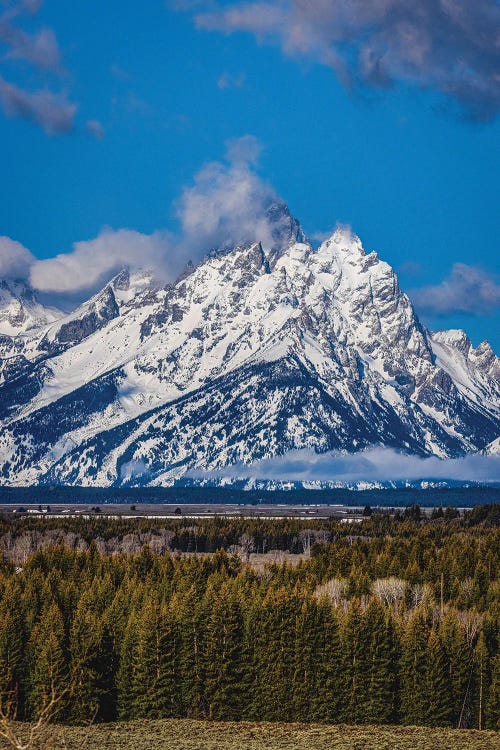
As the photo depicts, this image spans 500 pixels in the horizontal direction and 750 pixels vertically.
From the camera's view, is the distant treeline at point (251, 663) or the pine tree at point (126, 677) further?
the pine tree at point (126, 677)

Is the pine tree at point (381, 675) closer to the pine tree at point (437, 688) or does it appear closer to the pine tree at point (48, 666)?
the pine tree at point (437, 688)

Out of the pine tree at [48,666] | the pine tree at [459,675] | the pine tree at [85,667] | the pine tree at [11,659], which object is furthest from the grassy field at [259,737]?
the pine tree at [11,659]

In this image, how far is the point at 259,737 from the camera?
10419cm

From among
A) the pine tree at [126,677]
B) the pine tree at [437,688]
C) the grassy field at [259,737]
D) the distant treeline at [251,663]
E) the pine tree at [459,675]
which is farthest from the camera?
the pine tree at [459,675]

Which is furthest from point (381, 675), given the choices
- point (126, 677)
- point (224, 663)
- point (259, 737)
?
point (126, 677)

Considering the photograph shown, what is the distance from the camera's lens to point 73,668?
111688 millimetres

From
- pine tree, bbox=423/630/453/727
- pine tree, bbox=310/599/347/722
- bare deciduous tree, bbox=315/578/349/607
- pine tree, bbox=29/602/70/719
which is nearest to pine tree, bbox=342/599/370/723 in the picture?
pine tree, bbox=310/599/347/722

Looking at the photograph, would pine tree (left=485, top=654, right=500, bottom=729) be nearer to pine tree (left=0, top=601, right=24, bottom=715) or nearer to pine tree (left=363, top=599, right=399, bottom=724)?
pine tree (left=363, top=599, right=399, bottom=724)

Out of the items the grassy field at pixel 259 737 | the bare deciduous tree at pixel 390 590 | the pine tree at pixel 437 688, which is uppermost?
the bare deciduous tree at pixel 390 590

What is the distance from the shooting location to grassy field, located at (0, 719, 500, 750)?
322 feet

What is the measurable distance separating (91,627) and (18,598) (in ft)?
54.3

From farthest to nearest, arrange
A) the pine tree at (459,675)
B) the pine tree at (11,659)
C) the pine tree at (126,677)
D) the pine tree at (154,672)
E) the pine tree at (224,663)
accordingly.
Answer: the pine tree at (224,663) < the pine tree at (459,675) < the pine tree at (126,677) < the pine tree at (154,672) < the pine tree at (11,659)

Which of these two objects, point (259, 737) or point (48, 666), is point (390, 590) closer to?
point (259, 737)

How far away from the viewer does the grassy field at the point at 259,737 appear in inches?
3861
